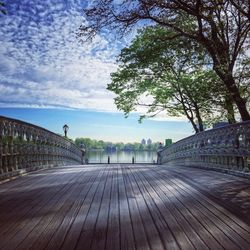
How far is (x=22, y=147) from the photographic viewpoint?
11195 mm

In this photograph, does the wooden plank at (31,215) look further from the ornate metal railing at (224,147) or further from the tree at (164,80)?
the tree at (164,80)

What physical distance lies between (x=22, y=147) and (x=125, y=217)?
7.45 m

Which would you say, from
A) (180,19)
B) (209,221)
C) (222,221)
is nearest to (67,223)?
(209,221)

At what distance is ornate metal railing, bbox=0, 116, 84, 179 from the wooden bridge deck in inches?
82.7

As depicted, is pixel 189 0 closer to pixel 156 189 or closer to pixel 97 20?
pixel 97 20

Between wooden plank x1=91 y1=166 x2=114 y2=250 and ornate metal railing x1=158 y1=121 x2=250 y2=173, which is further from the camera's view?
ornate metal railing x1=158 y1=121 x2=250 y2=173

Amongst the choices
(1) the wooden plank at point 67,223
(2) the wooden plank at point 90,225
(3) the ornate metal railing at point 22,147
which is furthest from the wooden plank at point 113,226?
(3) the ornate metal railing at point 22,147

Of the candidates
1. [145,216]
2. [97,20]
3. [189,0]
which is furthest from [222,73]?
[145,216]

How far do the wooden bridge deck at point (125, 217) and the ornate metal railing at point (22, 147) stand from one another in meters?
2.10

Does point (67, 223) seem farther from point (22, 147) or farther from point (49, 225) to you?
point (22, 147)

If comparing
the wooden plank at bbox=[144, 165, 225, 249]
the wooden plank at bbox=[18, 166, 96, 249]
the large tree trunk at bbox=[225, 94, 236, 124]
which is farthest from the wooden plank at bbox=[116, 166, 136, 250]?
the large tree trunk at bbox=[225, 94, 236, 124]

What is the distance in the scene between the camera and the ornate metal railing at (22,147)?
30.7 feet

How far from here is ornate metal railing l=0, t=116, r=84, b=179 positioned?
30.7 feet

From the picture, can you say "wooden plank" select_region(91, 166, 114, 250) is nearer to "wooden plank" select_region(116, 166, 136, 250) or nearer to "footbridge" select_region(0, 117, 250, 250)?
"footbridge" select_region(0, 117, 250, 250)
